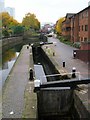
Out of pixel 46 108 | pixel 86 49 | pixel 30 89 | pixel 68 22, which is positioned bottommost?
pixel 46 108

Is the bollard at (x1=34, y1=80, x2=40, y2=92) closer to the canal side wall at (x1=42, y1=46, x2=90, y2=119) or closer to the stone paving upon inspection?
the stone paving

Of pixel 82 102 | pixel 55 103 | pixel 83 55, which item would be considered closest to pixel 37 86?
pixel 55 103

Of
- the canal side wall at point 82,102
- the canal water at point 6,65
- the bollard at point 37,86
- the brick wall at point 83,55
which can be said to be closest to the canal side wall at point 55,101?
the bollard at point 37,86

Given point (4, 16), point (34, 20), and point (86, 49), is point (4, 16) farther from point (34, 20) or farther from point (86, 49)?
point (86, 49)

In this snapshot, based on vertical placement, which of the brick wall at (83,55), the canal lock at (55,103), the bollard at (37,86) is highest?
the brick wall at (83,55)

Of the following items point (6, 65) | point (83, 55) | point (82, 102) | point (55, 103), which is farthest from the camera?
point (6, 65)

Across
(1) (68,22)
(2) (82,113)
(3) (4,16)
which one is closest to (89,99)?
(2) (82,113)

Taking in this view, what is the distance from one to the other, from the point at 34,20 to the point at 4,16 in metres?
40.5

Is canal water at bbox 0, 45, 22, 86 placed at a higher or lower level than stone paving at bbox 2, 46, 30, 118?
lower

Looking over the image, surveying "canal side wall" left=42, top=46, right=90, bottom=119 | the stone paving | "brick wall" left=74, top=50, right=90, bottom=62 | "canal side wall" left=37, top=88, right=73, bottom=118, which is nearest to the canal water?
the stone paving

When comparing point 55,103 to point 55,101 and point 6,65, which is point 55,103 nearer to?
point 55,101

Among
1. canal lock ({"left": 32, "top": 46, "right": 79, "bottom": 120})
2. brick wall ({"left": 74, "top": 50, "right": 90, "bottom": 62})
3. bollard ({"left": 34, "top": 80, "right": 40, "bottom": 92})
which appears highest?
brick wall ({"left": 74, "top": 50, "right": 90, "bottom": 62})

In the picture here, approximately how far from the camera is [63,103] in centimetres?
1695

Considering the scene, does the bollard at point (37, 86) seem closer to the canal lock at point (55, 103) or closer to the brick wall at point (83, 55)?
the canal lock at point (55, 103)
